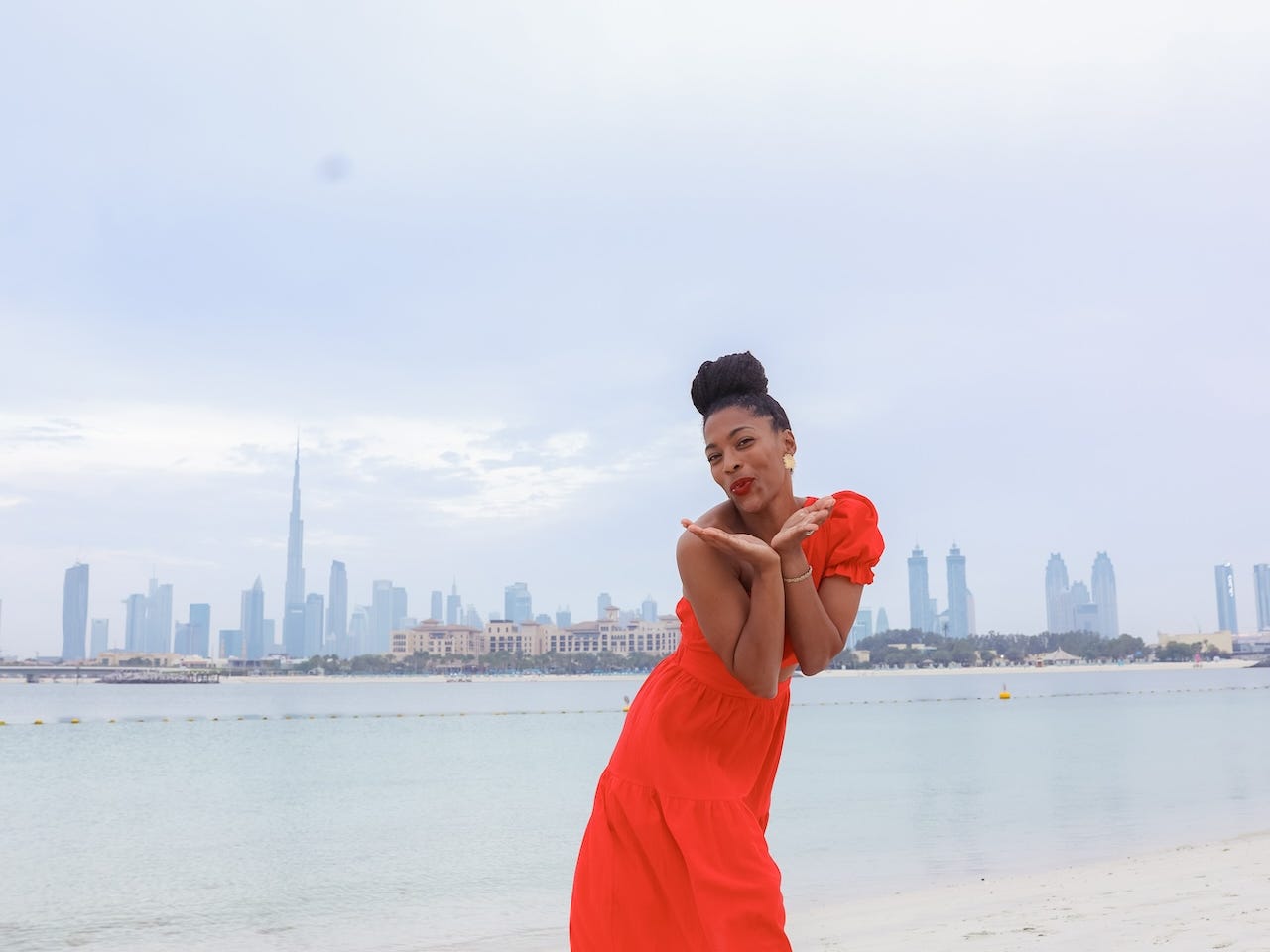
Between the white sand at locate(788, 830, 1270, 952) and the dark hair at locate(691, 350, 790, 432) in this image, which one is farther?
the white sand at locate(788, 830, 1270, 952)

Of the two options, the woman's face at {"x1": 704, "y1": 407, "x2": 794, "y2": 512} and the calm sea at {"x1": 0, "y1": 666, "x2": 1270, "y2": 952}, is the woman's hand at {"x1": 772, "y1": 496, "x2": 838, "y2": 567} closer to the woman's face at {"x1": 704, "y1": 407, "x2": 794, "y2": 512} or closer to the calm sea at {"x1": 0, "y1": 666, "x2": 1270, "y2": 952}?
the woman's face at {"x1": 704, "y1": 407, "x2": 794, "y2": 512}

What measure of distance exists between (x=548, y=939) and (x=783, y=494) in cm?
838

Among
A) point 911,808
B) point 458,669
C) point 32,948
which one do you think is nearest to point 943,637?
point 458,669

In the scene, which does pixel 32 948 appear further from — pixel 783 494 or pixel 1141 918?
pixel 783 494

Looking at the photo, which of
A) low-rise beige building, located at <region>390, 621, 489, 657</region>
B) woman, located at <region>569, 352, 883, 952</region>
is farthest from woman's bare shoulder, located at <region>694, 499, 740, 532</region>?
low-rise beige building, located at <region>390, 621, 489, 657</region>

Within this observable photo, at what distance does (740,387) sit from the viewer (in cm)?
252

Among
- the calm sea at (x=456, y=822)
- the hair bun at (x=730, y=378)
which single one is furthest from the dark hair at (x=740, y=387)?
the calm sea at (x=456, y=822)

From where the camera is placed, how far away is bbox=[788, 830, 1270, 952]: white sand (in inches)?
278

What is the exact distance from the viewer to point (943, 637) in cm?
19225

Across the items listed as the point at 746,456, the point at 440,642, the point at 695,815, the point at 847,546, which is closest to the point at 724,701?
the point at 695,815

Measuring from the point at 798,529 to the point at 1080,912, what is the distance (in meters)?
7.38

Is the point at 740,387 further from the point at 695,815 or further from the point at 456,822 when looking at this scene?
the point at 456,822

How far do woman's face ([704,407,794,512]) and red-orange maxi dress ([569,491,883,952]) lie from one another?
16cm

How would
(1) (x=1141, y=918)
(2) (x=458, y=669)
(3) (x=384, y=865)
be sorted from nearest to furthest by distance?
(1) (x=1141, y=918) → (3) (x=384, y=865) → (2) (x=458, y=669)
